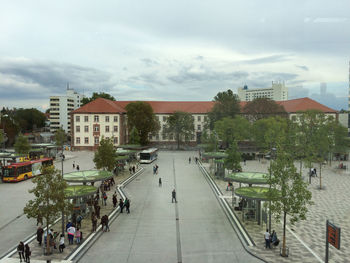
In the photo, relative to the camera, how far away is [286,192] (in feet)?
53.3

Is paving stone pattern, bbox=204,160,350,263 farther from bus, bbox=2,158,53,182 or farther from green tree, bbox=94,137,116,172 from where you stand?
bus, bbox=2,158,53,182

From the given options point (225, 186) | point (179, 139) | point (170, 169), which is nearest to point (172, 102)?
point (179, 139)

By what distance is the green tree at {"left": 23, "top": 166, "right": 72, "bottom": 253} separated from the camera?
624 inches

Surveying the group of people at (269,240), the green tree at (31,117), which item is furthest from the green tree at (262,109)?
the green tree at (31,117)

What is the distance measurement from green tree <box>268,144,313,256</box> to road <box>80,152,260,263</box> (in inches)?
119

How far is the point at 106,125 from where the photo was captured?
8056cm

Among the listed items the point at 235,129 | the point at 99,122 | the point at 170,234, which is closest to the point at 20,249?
the point at 170,234

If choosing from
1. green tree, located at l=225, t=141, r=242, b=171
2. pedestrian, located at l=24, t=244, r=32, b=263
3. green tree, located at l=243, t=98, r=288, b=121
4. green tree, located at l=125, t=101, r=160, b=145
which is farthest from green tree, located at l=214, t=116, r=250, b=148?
pedestrian, located at l=24, t=244, r=32, b=263

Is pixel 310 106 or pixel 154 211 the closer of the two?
pixel 154 211

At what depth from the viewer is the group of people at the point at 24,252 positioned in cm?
1445

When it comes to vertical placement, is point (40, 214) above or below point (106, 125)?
below

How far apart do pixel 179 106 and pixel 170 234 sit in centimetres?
7970

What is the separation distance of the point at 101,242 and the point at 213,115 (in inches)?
2558

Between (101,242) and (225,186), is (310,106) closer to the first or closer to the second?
(225,186)
